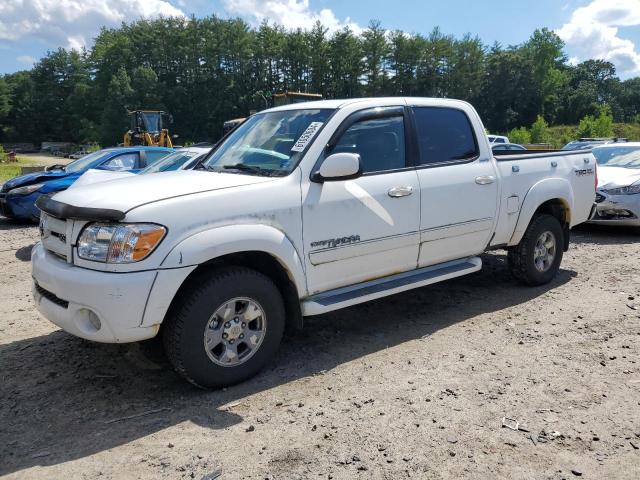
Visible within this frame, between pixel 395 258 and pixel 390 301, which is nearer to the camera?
pixel 395 258

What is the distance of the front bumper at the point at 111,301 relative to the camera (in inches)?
122

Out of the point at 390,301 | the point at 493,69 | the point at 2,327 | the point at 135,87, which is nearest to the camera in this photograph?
the point at 2,327

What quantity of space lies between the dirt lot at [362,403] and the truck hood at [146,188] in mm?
1314

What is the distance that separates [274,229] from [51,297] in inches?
60.8

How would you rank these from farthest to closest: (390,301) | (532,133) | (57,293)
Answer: (532,133) → (390,301) → (57,293)

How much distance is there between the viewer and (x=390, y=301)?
18.4 ft

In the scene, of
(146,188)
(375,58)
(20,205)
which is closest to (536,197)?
(146,188)

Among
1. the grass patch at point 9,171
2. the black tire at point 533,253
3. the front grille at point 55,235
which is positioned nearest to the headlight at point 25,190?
the front grille at point 55,235

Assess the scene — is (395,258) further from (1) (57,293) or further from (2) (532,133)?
(2) (532,133)

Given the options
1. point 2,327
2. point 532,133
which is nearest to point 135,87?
point 532,133

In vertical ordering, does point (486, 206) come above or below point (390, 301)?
above

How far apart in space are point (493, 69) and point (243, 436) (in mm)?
96867

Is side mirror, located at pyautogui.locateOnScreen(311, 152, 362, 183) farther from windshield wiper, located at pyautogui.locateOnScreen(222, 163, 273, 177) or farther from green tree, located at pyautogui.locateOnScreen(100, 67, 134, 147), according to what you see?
green tree, located at pyautogui.locateOnScreen(100, 67, 134, 147)

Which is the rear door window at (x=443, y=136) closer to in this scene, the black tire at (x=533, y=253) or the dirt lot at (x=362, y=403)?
the black tire at (x=533, y=253)
